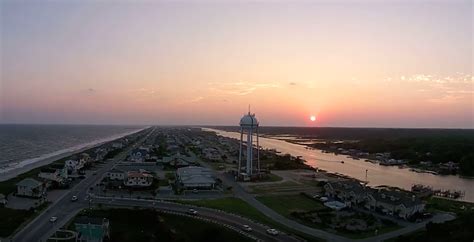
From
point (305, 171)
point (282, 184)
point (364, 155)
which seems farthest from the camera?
point (364, 155)

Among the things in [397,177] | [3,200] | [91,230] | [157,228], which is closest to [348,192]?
[157,228]

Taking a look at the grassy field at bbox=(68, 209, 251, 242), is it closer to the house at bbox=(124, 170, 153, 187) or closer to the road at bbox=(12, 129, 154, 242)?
the road at bbox=(12, 129, 154, 242)

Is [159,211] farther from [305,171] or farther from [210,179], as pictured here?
[305,171]

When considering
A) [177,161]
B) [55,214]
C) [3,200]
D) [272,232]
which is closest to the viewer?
[272,232]

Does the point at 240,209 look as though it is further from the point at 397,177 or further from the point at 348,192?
the point at 397,177

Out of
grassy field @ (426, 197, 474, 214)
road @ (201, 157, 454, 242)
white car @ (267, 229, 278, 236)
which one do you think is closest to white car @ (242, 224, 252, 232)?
white car @ (267, 229, 278, 236)

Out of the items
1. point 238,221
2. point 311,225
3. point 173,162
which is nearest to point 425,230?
point 311,225
